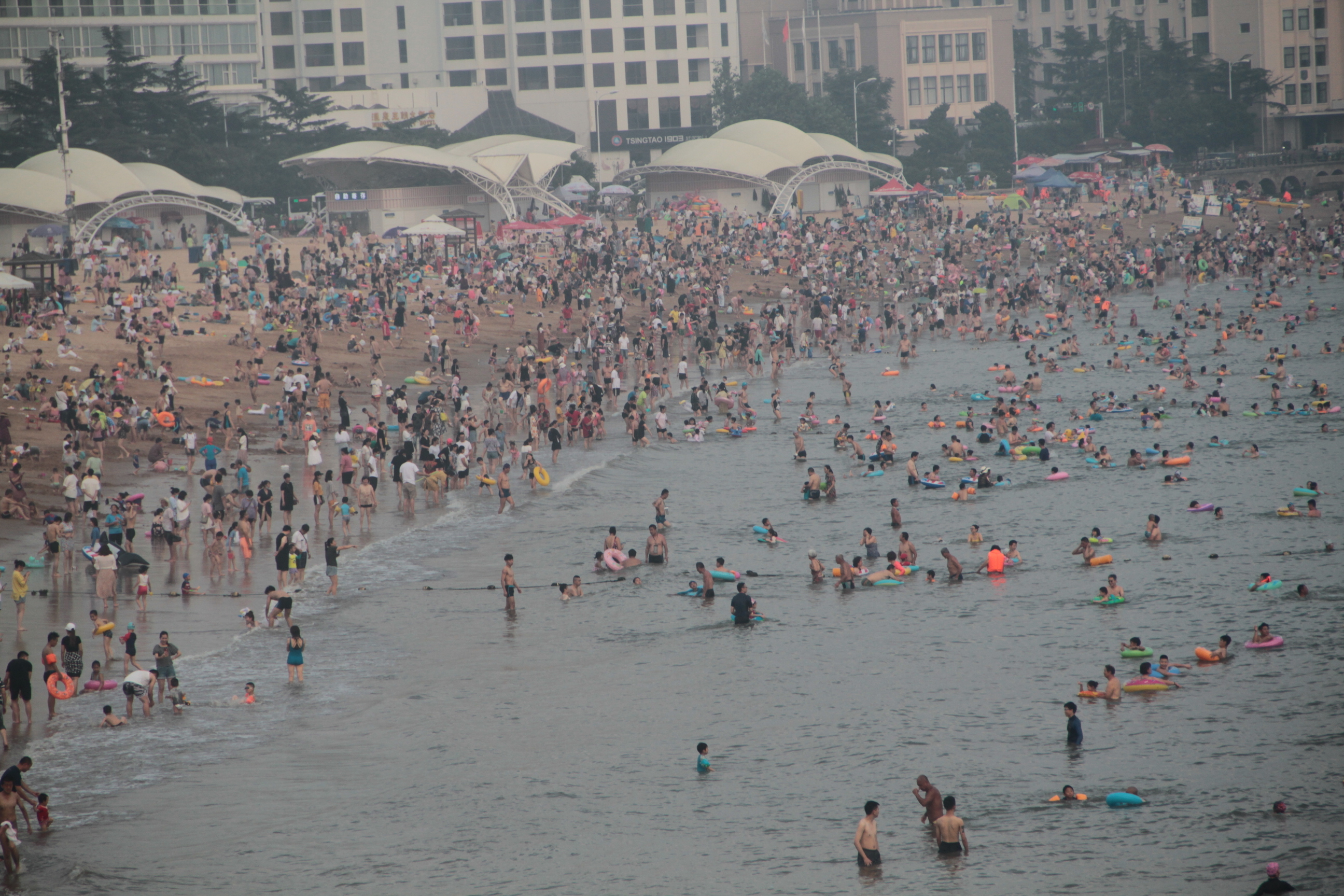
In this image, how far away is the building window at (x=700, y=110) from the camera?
10344 cm

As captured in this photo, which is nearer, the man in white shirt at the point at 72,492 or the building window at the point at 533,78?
the man in white shirt at the point at 72,492

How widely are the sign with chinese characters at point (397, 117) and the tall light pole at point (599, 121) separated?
12.7m

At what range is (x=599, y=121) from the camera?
102875mm

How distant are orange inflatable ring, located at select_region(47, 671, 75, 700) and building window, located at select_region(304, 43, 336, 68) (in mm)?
89222

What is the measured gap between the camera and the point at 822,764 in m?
19.1

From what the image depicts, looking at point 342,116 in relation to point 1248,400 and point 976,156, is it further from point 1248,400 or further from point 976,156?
point 1248,400

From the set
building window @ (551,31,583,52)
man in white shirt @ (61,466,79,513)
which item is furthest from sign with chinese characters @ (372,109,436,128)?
man in white shirt @ (61,466,79,513)

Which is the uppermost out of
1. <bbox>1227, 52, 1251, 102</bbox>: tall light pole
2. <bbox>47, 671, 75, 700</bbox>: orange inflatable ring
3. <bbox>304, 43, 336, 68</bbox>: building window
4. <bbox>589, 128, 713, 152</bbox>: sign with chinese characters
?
<bbox>304, 43, 336, 68</bbox>: building window

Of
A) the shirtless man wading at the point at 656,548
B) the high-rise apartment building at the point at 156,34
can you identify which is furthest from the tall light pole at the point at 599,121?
the shirtless man wading at the point at 656,548

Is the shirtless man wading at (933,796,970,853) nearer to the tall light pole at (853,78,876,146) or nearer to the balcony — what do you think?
the balcony

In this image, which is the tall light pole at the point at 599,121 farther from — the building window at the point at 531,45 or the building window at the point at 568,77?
the building window at the point at 531,45

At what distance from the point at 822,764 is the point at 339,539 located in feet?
43.3

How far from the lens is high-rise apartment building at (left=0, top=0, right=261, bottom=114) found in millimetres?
80625

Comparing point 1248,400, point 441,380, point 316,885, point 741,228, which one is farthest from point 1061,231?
point 316,885
